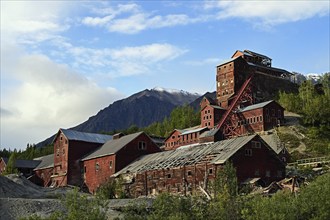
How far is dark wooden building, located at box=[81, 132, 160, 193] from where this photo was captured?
62.1 metres

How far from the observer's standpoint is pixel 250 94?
8556 cm

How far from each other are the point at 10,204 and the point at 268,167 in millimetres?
26414

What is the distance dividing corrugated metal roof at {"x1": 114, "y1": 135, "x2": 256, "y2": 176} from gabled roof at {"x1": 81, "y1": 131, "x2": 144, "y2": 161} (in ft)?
11.3

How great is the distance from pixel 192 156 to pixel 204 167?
3562 millimetres

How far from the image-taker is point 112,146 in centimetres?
6644

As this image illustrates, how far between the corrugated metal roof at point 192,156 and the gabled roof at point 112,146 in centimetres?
345

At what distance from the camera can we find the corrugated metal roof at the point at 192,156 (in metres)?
49.0

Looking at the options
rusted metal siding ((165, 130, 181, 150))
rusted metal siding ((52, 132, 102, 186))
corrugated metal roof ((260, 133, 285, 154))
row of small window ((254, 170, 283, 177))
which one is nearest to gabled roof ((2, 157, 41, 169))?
rusted metal siding ((52, 132, 102, 186))

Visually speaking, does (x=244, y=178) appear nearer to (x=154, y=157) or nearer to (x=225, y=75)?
(x=154, y=157)

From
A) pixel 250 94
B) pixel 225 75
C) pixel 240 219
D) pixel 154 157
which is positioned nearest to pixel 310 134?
pixel 250 94

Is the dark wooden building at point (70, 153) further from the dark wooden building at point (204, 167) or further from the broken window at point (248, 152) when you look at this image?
the broken window at point (248, 152)

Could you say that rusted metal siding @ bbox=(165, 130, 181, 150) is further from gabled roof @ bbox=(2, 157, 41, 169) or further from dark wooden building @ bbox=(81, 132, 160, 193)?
gabled roof @ bbox=(2, 157, 41, 169)

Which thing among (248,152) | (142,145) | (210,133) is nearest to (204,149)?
(248,152)

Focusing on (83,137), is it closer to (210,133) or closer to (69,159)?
(69,159)
